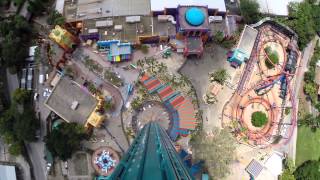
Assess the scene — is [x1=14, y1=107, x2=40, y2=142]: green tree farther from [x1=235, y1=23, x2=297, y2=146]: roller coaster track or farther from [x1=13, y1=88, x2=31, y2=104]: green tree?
[x1=235, y1=23, x2=297, y2=146]: roller coaster track

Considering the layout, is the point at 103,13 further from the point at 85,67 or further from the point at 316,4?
the point at 316,4

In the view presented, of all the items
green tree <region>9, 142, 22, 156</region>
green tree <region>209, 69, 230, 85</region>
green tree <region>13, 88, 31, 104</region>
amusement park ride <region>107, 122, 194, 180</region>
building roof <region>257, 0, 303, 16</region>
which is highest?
building roof <region>257, 0, 303, 16</region>

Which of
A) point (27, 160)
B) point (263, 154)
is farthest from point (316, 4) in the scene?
point (27, 160)

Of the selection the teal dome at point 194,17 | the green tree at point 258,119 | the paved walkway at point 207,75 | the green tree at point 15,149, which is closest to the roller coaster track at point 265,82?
the green tree at point 258,119

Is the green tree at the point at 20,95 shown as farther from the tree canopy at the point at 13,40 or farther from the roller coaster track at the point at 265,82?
the roller coaster track at the point at 265,82

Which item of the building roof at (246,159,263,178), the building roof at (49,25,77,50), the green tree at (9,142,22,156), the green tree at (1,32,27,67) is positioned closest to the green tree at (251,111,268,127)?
the building roof at (246,159,263,178)

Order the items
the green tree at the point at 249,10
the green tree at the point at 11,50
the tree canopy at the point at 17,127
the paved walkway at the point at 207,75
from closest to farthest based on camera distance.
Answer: the tree canopy at the point at 17,127
the green tree at the point at 11,50
the paved walkway at the point at 207,75
the green tree at the point at 249,10
